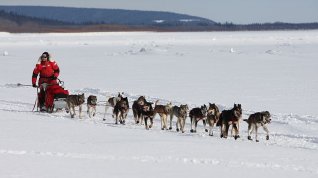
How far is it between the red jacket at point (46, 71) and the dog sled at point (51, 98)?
0.16 meters

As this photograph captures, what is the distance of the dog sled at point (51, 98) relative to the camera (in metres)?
11.9

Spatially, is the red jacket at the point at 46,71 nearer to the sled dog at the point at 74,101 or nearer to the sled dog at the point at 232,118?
the sled dog at the point at 74,101

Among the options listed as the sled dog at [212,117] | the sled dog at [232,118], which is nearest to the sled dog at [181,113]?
the sled dog at [212,117]

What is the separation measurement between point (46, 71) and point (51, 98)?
0.69 metres

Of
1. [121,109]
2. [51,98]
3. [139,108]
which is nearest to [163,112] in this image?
[139,108]

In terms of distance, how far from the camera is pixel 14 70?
25.5 m

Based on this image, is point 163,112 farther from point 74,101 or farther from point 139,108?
point 74,101

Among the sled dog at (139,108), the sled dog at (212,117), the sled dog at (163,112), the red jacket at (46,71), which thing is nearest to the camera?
the sled dog at (212,117)

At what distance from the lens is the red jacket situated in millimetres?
12375

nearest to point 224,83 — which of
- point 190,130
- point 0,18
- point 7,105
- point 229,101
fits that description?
point 229,101

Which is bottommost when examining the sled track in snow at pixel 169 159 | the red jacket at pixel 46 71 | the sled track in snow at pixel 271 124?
the sled track in snow at pixel 271 124

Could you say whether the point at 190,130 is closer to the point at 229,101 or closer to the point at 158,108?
the point at 158,108

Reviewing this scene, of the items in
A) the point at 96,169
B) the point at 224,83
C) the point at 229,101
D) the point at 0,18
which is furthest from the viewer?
the point at 0,18

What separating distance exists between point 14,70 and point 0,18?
146526mm
